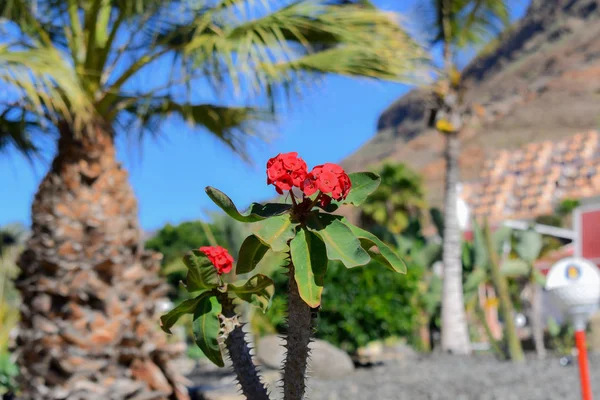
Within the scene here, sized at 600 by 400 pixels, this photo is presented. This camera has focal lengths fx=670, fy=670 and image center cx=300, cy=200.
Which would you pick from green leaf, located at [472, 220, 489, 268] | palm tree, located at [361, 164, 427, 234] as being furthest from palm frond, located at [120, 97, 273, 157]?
palm tree, located at [361, 164, 427, 234]

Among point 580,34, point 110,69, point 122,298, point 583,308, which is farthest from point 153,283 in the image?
point 580,34

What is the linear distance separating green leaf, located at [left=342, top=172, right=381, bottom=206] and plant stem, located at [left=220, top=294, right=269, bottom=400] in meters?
0.42

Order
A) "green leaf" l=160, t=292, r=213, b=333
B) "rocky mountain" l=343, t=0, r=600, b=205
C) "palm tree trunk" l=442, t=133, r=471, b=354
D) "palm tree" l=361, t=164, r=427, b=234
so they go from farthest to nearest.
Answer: "rocky mountain" l=343, t=0, r=600, b=205 < "palm tree" l=361, t=164, r=427, b=234 < "palm tree trunk" l=442, t=133, r=471, b=354 < "green leaf" l=160, t=292, r=213, b=333

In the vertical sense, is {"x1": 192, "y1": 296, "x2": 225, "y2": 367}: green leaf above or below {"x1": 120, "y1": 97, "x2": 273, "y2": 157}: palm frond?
below

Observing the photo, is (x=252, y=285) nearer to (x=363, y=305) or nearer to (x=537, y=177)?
(x=363, y=305)

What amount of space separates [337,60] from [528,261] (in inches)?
288

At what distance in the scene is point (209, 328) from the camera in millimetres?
1544

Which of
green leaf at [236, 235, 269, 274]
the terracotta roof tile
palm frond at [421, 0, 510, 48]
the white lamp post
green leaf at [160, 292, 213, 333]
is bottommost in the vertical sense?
green leaf at [160, 292, 213, 333]

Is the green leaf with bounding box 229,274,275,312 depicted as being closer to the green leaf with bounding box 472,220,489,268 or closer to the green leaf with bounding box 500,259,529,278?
the green leaf with bounding box 472,220,489,268

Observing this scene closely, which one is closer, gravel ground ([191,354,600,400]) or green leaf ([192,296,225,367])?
green leaf ([192,296,225,367])

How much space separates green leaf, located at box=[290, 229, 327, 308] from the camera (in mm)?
1320

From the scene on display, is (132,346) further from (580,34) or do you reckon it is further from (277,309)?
(580,34)

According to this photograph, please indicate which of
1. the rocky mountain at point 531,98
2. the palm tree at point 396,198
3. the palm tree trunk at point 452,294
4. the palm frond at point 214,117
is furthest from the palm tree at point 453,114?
the rocky mountain at point 531,98

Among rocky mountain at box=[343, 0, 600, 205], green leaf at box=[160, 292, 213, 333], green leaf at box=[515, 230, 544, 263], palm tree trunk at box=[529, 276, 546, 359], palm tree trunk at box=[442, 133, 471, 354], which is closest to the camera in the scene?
green leaf at box=[160, 292, 213, 333]
